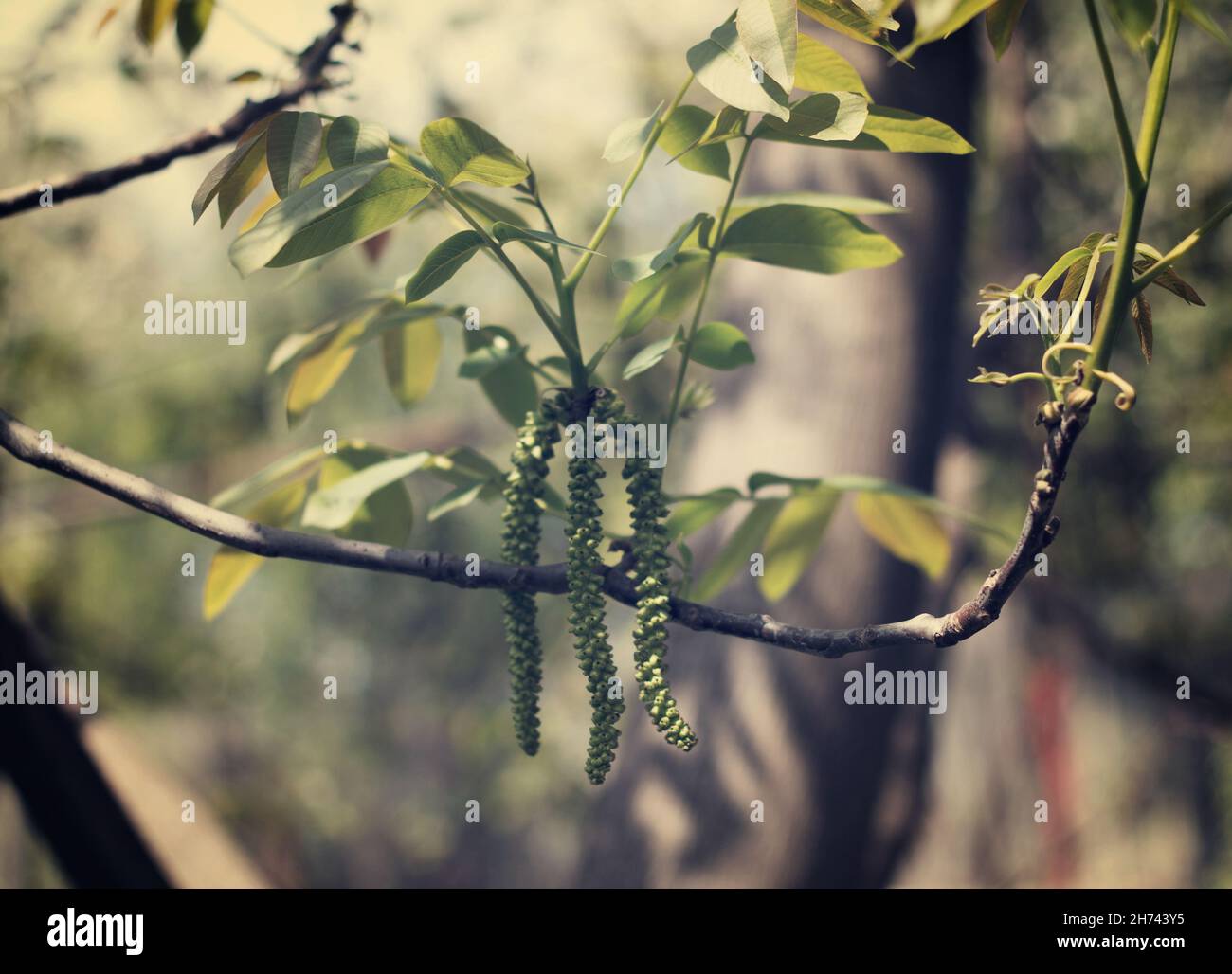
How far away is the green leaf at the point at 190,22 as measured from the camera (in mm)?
1134

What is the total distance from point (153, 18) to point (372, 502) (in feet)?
2.26

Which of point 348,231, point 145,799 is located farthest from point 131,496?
point 145,799

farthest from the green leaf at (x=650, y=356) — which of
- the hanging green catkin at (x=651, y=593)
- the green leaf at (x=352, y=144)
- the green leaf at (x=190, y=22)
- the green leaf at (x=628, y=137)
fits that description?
the green leaf at (x=190, y=22)

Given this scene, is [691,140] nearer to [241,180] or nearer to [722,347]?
[722,347]

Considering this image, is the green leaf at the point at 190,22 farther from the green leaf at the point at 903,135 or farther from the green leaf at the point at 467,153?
the green leaf at the point at 903,135

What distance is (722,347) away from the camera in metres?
0.94

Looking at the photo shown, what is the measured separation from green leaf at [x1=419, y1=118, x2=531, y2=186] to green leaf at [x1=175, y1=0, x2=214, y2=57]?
588 mm

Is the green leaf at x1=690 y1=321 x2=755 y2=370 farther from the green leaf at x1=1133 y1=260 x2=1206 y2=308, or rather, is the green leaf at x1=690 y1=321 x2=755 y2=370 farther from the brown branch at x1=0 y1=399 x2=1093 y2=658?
the green leaf at x1=1133 y1=260 x2=1206 y2=308

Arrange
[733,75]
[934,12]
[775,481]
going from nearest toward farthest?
[934,12]
[733,75]
[775,481]

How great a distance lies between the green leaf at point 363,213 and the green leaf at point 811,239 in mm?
322

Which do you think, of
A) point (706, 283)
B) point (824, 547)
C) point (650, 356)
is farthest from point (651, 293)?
point (824, 547)

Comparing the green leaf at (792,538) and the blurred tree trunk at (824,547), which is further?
the blurred tree trunk at (824,547)

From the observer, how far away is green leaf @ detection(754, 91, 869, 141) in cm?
70

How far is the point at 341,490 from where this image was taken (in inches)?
35.2
